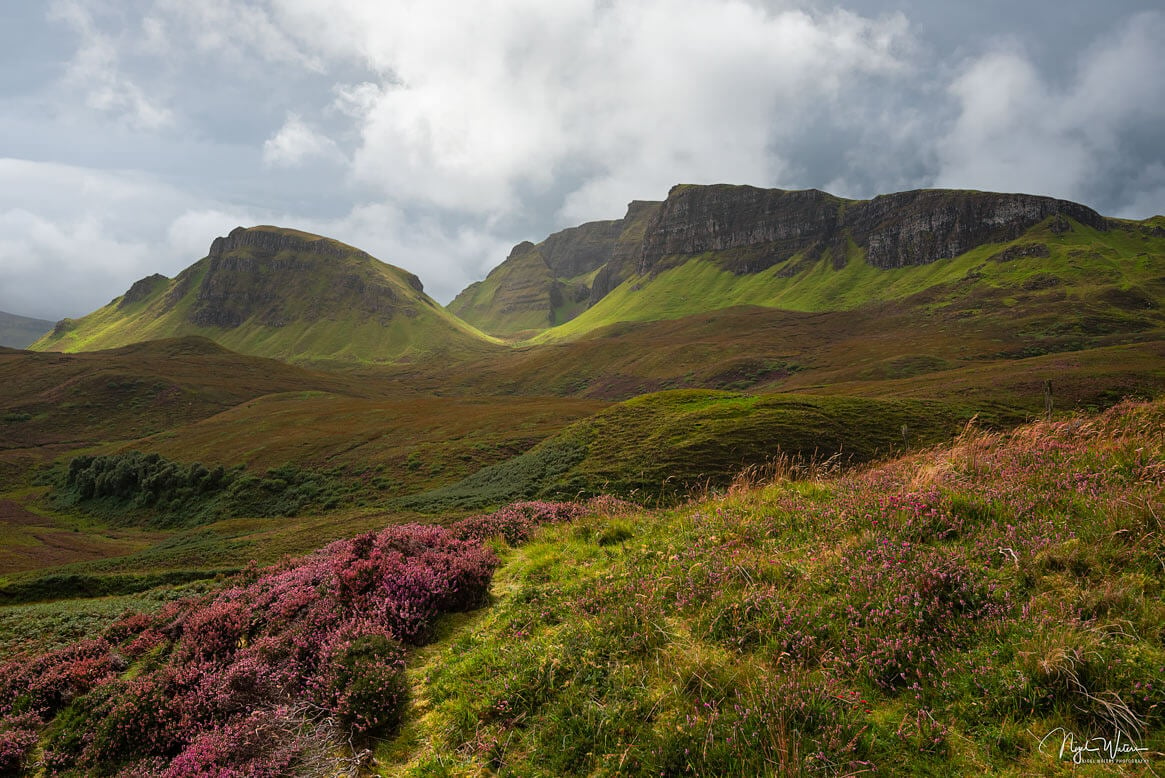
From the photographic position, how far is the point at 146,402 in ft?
315

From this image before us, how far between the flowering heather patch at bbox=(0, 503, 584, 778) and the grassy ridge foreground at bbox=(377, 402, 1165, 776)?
Result: 655 millimetres

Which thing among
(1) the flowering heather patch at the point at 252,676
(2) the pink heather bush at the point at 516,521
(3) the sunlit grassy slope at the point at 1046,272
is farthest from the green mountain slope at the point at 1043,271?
(1) the flowering heather patch at the point at 252,676

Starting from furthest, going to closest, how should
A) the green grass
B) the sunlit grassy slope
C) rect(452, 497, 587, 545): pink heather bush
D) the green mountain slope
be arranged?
the sunlit grassy slope
the green mountain slope
the green grass
rect(452, 497, 587, 545): pink heather bush

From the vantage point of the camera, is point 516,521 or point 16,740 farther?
point 516,521

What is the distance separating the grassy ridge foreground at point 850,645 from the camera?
3.72 meters

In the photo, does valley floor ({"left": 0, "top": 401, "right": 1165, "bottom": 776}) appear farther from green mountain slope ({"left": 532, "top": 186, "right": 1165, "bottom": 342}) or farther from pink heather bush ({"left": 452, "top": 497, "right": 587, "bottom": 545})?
green mountain slope ({"left": 532, "top": 186, "right": 1165, "bottom": 342})

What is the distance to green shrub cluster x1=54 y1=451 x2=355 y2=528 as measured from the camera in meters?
41.1

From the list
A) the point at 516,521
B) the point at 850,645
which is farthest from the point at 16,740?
the point at 850,645

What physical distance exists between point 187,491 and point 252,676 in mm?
50391

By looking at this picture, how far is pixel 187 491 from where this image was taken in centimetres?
4591

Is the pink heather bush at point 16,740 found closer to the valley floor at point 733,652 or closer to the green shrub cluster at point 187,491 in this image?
the valley floor at point 733,652

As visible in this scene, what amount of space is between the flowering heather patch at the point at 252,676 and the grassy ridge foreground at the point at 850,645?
2.15 feet

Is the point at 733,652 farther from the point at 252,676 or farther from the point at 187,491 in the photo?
the point at 187,491

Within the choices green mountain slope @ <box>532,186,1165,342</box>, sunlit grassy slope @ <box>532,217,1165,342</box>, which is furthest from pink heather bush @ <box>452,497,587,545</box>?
sunlit grassy slope @ <box>532,217,1165,342</box>
